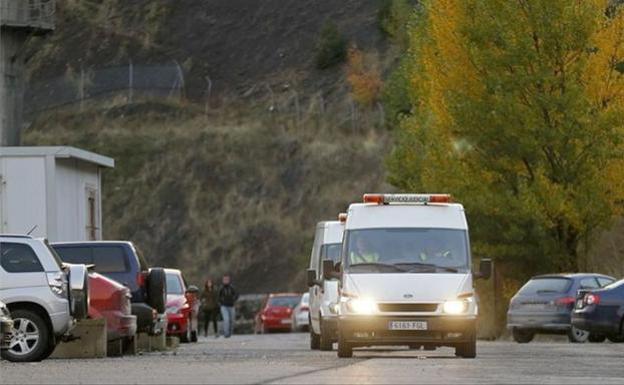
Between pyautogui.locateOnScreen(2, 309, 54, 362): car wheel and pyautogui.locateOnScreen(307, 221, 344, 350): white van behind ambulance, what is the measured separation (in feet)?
20.4

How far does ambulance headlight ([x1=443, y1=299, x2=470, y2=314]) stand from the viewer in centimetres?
2714

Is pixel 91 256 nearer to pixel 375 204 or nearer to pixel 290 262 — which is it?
pixel 375 204

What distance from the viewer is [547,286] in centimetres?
4125

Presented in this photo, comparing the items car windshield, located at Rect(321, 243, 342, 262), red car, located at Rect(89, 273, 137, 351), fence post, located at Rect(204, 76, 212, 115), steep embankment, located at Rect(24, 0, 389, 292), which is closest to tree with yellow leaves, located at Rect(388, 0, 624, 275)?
car windshield, located at Rect(321, 243, 342, 262)

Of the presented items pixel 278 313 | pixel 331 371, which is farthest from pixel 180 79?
pixel 331 371

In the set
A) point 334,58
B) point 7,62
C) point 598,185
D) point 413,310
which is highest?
point 334,58

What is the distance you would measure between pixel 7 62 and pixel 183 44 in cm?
5535

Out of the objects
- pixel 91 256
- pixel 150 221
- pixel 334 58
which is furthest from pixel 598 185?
pixel 334 58

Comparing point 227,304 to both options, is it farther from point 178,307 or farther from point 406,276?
point 406,276

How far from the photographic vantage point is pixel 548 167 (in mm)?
46188

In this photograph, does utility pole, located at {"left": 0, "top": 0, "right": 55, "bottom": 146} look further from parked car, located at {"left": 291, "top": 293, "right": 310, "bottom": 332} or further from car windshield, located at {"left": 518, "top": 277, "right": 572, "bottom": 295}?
car windshield, located at {"left": 518, "top": 277, "right": 572, "bottom": 295}

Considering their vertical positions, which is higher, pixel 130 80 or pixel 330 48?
pixel 330 48

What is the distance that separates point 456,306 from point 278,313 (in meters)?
37.2

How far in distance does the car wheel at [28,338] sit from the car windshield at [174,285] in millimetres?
17161
